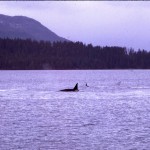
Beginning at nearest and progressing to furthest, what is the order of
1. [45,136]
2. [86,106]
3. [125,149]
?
[125,149] < [45,136] < [86,106]

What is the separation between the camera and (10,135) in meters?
32.8

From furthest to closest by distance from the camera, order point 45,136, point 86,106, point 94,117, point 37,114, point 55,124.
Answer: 1. point 86,106
2. point 37,114
3. point 94,117
4. point 55,124
5. point 45,136

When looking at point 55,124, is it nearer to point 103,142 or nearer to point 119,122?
point 119,122

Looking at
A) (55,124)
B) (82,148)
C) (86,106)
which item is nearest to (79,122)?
(55,124)

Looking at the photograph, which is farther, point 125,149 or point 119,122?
point 119,122

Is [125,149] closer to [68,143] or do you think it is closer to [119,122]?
[68,143]

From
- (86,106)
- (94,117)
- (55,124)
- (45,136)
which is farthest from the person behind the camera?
(86,106)

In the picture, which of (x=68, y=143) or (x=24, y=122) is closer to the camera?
(x=68, y=143)

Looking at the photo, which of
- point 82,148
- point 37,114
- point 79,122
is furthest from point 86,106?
point 82,148

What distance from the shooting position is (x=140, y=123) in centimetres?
3900

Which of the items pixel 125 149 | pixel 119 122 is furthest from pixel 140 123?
pixel 125 149

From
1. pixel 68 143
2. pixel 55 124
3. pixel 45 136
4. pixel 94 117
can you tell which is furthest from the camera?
pixel 94 117

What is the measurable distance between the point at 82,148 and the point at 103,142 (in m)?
2.27

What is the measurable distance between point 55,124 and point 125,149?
11229mm
